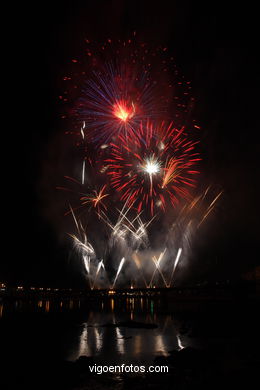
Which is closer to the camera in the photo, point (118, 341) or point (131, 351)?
point (131, 351)

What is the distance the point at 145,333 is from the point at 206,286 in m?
Result: 33.9

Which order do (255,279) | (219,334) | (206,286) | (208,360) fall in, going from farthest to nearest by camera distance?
(206,286), (255,279), (219,334), (208,360)

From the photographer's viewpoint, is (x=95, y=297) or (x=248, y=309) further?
(x=95, y=297)

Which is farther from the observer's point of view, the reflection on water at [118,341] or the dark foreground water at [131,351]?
the reflection on water at [118,341]

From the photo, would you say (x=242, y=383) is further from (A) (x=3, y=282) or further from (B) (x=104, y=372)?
(A) (x=3, y=282)

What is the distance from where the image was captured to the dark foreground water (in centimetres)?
1387

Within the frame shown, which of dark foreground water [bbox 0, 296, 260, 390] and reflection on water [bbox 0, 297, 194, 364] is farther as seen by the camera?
reflection on water [bbox 0, 297, 194, 364]

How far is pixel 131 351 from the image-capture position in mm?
20625

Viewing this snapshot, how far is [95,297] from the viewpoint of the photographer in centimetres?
7200

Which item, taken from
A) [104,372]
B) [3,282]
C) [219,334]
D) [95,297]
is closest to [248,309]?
[219,334]

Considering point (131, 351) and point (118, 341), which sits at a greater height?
point (118, 341)

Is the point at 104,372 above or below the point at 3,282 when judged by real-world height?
below

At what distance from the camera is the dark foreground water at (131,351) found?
13.9 m

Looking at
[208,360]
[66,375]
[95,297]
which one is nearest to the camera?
[66,375]
